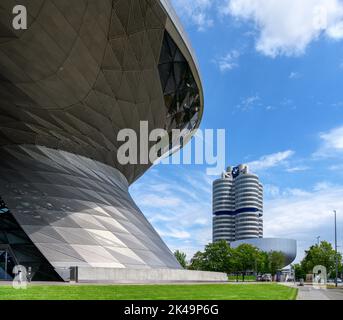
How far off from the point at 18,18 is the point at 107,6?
12.1ft

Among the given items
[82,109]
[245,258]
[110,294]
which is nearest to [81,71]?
[82,109]

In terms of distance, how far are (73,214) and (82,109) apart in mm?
5975

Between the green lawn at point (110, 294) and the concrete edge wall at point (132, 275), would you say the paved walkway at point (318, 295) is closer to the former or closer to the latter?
the green lawn at point (110, 294)

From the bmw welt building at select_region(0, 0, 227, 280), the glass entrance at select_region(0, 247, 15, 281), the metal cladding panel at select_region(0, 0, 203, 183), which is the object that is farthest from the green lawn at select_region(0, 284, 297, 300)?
the metal cladding panel at select_region(0, 0, 203, 183)

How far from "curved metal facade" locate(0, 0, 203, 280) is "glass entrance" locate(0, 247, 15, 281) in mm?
592

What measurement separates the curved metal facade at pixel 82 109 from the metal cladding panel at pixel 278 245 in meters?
135

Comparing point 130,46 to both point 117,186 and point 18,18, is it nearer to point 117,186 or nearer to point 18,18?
point 18,18

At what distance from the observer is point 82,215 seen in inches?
982

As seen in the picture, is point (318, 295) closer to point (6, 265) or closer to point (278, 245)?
point (6, 265)

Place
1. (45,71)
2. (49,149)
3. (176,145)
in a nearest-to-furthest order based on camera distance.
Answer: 1. (45,71)
2. (49,149)
3. (176,145)

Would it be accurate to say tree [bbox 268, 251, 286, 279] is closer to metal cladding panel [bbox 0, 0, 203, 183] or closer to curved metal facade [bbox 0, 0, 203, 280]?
curved metal facade [bbox 0, 0, 203, 280]

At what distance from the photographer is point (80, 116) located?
2670cm

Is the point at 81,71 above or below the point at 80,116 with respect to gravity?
above

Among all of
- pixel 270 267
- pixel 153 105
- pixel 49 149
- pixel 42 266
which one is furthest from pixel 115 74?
pixel 270 267
